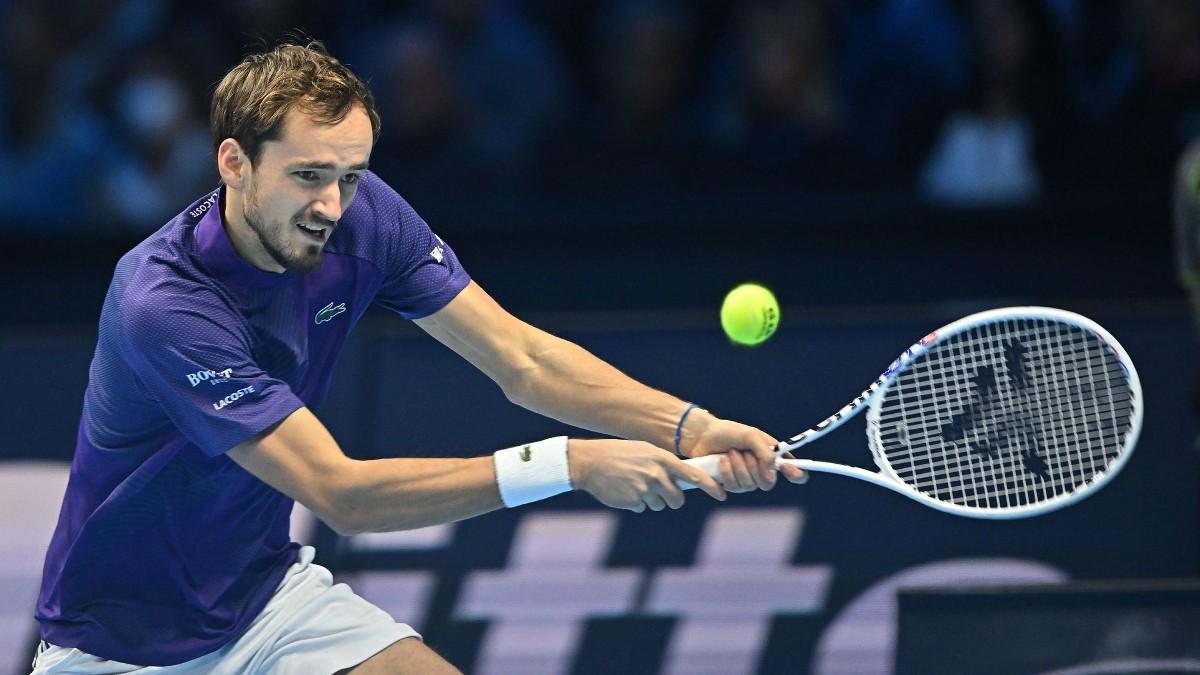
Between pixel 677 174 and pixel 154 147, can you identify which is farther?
pixel 154 147

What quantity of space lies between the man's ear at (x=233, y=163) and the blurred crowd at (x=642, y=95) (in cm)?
412

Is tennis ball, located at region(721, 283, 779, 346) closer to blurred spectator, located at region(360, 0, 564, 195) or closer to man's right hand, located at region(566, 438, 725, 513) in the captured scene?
man's right hand, located at region(566, 438, 725, 513)

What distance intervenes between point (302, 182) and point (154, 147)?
488 cm

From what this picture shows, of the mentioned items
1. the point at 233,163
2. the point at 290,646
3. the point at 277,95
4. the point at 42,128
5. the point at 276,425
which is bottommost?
the point at 42,128

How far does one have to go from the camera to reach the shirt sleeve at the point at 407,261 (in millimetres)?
3951

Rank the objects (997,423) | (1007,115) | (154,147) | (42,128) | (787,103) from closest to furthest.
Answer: (997,423)
(1007,115)
(787,103)
(154,147)
(42,128)

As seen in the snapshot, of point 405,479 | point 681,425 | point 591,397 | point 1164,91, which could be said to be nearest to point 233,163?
point 405,479

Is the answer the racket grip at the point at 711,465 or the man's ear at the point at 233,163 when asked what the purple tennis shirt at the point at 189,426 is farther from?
the racket grip at the point at 711,465

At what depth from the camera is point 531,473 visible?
3.44 metres

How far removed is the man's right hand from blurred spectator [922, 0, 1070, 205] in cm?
432

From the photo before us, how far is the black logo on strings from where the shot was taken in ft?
13.8

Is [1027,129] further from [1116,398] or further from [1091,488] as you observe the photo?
[1091,488]

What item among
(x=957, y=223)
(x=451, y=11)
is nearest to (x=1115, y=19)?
(x=957, y=223)

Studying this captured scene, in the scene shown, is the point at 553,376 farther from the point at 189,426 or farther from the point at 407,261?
the point at 189,426
